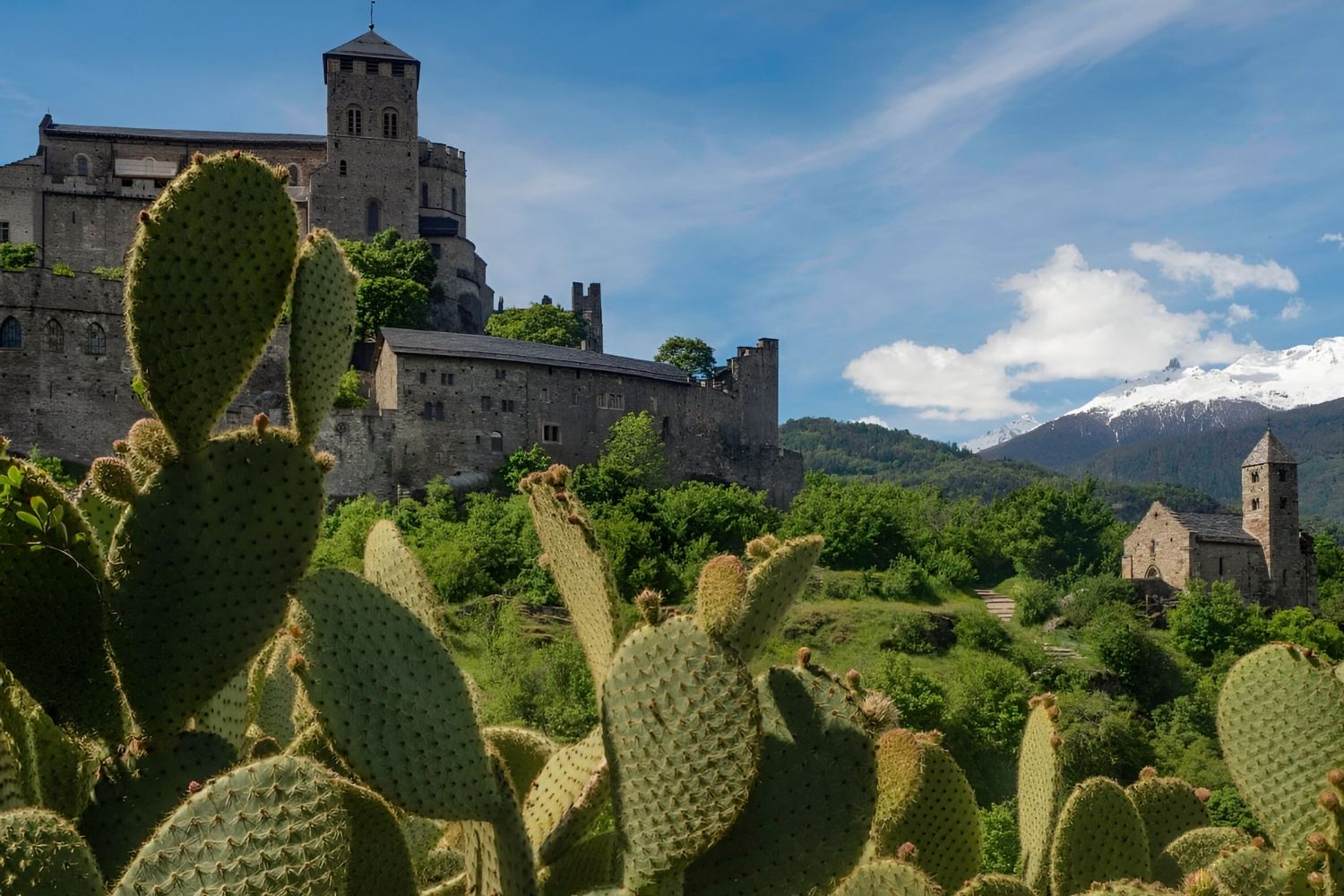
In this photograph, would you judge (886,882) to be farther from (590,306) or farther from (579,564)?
(590,306)

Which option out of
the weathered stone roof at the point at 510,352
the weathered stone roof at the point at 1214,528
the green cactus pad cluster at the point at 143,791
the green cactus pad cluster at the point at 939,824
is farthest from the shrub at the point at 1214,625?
the green cactus pad cluster at the point at 143,791

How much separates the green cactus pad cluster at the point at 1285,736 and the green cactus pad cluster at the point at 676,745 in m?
2.03

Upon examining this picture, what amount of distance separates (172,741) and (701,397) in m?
60.7

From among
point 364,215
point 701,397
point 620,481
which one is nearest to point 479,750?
point 620,481

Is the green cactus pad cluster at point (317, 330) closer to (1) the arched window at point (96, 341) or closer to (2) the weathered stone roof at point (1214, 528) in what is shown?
(1) the arched window at point (96, 341)

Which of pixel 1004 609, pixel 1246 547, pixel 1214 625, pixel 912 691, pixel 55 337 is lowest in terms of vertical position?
pixel 912 691

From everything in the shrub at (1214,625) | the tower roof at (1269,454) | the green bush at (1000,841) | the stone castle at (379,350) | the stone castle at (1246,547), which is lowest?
the green bush at (1000,841)

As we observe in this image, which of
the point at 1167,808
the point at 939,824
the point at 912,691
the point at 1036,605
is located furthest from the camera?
the point at 1036,605

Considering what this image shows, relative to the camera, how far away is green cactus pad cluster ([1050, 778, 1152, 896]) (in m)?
4.41

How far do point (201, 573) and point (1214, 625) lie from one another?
54.3 metres

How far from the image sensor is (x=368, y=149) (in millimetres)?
72000

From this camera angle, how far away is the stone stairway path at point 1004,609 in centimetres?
5151

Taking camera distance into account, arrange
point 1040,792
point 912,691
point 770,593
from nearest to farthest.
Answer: point 770,593 < point 1040,792 < point 912,691

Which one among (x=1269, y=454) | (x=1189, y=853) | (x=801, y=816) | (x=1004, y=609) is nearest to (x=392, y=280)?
(x=1004, y=609)
